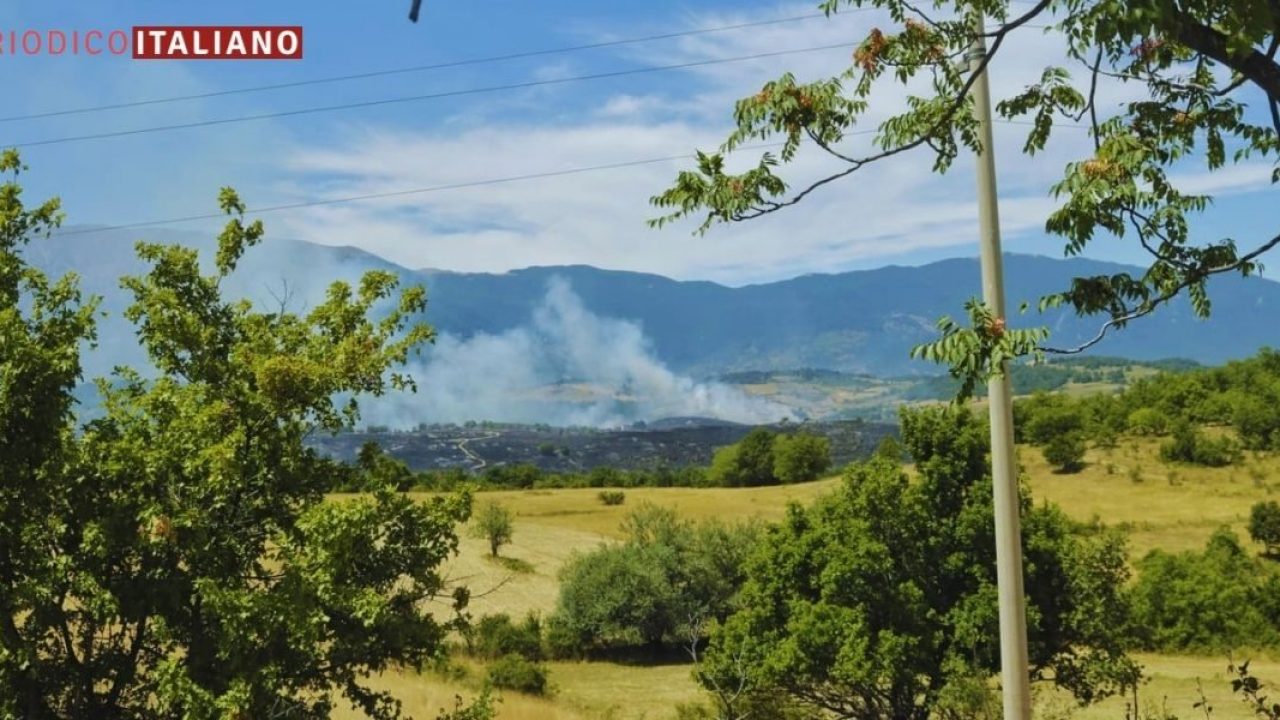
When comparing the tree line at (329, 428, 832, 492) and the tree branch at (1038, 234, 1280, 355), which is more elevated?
the tree branch at (1038, 234, 1280, 355)

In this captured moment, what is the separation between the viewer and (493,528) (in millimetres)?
62469

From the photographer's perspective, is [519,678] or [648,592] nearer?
[519,678]

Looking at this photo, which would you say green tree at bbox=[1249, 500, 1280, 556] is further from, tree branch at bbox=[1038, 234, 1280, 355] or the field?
tree branch at bbox=[1038, 234, 1280, 355]

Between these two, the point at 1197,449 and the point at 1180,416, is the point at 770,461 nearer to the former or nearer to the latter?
the point at 1180,416

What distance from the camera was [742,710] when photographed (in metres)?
20.9

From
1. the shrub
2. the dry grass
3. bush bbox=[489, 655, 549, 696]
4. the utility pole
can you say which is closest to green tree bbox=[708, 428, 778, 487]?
the dry grass

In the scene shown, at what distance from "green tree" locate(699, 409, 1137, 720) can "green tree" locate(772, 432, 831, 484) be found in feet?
302

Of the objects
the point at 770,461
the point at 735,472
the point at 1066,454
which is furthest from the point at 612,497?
the point at 1066,454

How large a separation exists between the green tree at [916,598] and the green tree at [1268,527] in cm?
4453

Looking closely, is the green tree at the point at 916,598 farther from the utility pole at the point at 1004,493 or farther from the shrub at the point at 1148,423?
the shrub at the point at 1148,423

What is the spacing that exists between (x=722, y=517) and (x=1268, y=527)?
116 feet

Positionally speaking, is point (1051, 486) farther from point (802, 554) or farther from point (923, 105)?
point (923, 105)

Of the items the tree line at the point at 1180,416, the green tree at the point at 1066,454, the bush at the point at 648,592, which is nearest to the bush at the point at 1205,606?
the bush at the point at 648,592

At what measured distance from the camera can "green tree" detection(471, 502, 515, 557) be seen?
62281 mm
